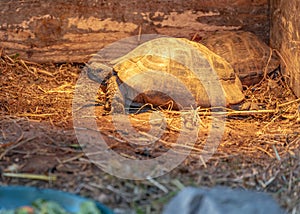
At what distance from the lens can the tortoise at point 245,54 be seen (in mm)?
5035

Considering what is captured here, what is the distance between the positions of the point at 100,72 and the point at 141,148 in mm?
1540

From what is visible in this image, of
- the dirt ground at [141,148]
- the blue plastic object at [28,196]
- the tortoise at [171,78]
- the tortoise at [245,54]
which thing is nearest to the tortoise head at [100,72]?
the tortoise at [171,78]

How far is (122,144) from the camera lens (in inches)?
133

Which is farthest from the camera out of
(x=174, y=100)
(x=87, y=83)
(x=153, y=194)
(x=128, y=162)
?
(x=87, y=83)

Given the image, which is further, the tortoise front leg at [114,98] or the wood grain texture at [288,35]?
the wood grain texture at [288,35]

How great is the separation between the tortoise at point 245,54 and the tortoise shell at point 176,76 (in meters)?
0.35

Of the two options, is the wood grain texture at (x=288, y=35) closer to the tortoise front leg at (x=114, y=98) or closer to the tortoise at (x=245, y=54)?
the tortoise at (x=245, y=54)

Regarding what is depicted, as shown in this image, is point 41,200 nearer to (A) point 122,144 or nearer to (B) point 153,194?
(B) point 153,194

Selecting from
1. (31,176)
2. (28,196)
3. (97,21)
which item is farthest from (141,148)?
(97,21)

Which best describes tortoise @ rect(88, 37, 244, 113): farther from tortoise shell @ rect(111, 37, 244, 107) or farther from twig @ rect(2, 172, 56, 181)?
twig @ rect(2, 172, 56, 181)

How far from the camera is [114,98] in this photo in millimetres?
4375

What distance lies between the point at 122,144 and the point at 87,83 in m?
1.60

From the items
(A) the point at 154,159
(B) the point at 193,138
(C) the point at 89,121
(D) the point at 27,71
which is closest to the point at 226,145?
(B) the point at 193,138

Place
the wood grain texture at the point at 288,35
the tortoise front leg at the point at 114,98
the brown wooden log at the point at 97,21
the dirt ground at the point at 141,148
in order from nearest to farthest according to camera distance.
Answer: the dirt ground at the point at 141,148, the tortoise front leg at the point at 114,98, the wood grain texture at the point at 288,35, the brown wooden log at the point at 97,21
